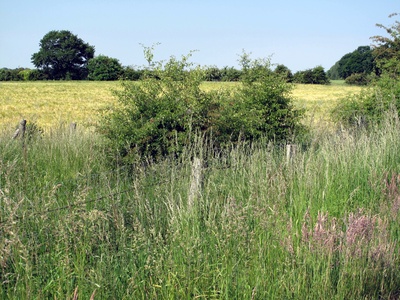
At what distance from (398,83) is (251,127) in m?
5.67

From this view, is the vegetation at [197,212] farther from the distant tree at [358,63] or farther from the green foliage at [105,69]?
the distant tree at [358,63]

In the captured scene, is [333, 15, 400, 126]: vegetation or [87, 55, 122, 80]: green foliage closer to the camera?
[333, 15, 400, 126]: vegetation

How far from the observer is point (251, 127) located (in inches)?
380

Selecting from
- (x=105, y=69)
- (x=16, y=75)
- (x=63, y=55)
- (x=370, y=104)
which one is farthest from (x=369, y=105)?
(x=63, y=55)

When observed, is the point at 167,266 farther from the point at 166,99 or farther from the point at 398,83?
the point at 398,83

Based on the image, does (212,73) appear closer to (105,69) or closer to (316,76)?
(316,76)

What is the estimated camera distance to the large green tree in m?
94.3

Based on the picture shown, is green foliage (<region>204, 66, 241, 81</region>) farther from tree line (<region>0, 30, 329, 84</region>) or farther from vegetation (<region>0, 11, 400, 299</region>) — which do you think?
tree line (<region>0, 30, 329, 84</region>)

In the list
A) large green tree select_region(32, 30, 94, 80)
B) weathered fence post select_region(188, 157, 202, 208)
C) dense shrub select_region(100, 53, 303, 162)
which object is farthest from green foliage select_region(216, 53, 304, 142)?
→ large green tree select_region(32, 30, 94, 80)

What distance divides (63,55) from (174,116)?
90.3 metres

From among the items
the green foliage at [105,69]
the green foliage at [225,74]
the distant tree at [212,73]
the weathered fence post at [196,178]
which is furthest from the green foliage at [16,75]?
the weathered fence post at [196,178]

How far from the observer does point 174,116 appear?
8.41 meters

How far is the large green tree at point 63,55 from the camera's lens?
9431 cm

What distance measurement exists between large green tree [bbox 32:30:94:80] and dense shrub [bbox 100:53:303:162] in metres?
84.1
